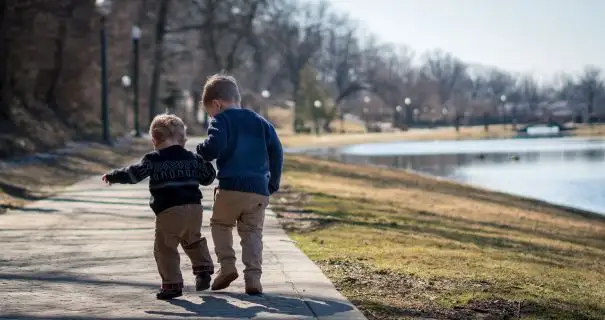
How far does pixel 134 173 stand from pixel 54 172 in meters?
16.4

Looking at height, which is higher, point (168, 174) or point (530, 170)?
point (168, 174)

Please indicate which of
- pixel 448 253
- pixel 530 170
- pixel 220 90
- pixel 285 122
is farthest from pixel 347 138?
pixel 220 90

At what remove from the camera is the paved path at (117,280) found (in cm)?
606

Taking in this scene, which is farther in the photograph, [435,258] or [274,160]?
[435,258]

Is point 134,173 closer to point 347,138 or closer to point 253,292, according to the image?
point 253,292

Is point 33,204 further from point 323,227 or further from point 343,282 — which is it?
point 343,282

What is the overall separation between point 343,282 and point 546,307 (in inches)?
56.9

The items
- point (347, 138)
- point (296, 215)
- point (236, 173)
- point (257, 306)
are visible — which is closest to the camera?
point (257, 306)

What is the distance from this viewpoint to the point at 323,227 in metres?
12.0

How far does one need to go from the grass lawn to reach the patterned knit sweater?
4.32 feet

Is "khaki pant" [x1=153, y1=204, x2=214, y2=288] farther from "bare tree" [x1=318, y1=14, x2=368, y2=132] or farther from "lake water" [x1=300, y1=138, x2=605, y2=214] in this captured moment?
"bare tree" [x1=318, y1=14, x2=368, y2=132]

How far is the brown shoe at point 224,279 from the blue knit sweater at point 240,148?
0.56 metres

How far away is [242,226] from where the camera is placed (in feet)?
22.1

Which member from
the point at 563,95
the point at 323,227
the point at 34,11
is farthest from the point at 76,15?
the point at 563,95
